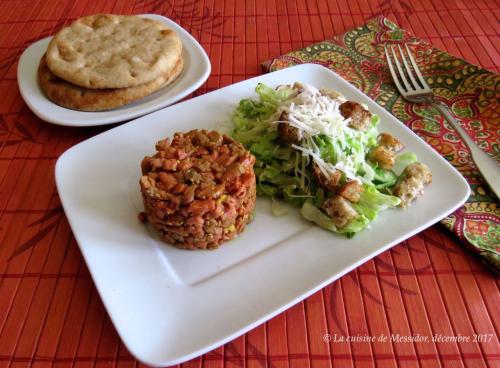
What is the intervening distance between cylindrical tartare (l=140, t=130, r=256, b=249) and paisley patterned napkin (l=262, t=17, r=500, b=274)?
813 millimetres

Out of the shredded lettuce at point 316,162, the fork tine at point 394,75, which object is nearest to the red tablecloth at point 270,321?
the shredded lettuce at point 316,162

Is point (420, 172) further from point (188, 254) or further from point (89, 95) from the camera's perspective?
point (89, 95)

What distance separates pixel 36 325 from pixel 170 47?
1418 mm

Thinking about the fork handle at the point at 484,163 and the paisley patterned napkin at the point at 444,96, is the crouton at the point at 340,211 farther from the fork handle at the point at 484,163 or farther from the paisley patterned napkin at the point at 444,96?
the fork handle at the point at 484,163

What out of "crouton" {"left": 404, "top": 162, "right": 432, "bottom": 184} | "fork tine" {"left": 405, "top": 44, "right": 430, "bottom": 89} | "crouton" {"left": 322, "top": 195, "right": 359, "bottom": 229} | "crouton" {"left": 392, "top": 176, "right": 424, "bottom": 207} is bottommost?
"crouton" {"left": 322, "top": 195, "right": 359, "bottom": 229}

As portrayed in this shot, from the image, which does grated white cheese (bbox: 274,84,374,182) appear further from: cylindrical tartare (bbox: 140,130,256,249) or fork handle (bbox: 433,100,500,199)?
fork handle (bbox: 433,100,500,199)

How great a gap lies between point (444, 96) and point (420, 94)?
0.48 ft

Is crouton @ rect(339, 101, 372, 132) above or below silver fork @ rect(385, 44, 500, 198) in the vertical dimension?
above

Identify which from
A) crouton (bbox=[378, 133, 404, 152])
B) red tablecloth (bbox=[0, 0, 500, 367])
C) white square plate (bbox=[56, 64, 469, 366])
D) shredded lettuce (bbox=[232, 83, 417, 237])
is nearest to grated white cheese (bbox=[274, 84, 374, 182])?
shredded lettuce (bbox=[232, 83, 417, 237])

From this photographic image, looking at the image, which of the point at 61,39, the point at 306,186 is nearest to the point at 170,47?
the point at 61,39

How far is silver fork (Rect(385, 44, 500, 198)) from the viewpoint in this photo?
174 centimetres

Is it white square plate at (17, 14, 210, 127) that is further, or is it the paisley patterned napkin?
white square plate at (17, 14, 210, 127)

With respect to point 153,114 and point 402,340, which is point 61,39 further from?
point 402,340

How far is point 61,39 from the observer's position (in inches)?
82.8
